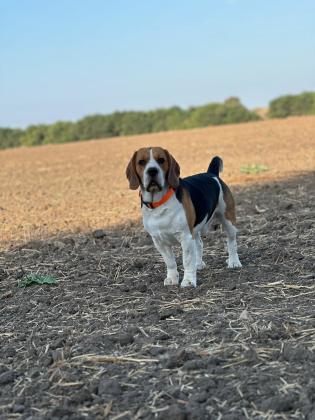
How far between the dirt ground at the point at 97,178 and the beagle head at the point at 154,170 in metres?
4.53

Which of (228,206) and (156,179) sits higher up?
(156,179)

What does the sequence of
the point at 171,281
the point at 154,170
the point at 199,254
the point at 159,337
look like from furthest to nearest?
the point at 199,254 → the point at 171,281 → the point at 154,170 → the point at 159,337

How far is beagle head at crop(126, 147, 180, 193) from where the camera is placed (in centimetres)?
688

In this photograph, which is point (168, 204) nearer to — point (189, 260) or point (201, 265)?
point (189, 260)

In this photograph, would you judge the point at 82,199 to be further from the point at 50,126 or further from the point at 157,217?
the point at 50,126

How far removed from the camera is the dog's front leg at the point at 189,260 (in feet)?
23.0

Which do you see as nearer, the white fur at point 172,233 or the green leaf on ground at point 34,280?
the white fur at point 172,233

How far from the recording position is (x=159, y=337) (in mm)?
5383

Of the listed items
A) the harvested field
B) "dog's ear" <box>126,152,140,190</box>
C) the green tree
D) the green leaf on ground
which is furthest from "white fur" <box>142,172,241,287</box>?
the green tree

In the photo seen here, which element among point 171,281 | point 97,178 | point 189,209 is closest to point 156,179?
point 189,209

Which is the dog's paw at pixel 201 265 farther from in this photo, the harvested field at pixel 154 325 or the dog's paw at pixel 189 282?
the dog's paw at pixel 189 282

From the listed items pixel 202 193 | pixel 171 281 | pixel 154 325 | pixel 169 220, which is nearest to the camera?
pixel 154 325

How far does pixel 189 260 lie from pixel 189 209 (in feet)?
1.65

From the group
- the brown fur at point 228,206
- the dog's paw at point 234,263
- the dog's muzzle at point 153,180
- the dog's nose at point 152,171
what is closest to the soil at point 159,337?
the dog's paw at point 234,263
